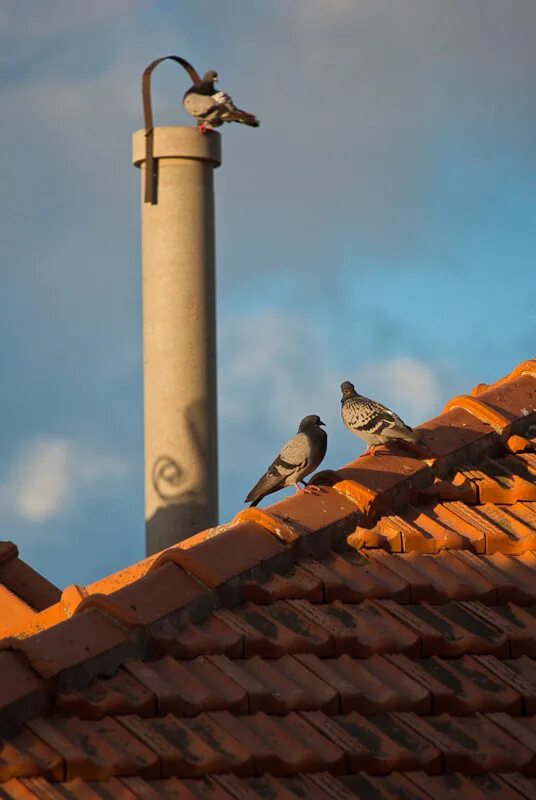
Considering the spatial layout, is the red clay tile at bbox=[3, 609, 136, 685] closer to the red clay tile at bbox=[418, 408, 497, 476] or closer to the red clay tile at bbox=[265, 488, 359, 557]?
the red clay tile at bbox=[265, 488, 359, 557]

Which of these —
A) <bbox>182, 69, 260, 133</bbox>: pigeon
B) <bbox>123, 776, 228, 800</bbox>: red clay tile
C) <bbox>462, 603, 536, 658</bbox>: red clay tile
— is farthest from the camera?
<bbox>182, 69, 260, 133</bbox>: pigeon

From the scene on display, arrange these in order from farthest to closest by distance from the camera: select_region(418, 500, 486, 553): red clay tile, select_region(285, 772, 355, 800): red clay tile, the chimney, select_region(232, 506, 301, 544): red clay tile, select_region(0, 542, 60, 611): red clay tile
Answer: the chimney → select_region(0, 542, 60, 611): red clay tile → select_region(418, 500, 486, 553): red clay tile → select_region(232, 506, 301, 544): red clay tile → select_region(285, 772, 355, 800): red clay tile

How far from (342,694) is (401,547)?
3.81ft

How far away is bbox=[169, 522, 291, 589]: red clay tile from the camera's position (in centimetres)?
558

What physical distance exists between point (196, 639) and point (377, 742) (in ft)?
2.25

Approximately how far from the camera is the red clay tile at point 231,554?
558cm

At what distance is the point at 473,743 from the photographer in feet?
17.1

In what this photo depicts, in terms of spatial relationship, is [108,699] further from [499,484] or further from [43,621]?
[499,484]

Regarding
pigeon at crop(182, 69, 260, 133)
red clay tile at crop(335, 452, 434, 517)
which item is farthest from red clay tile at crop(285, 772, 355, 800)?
pigeon at crop(182, 69, 260, 133)

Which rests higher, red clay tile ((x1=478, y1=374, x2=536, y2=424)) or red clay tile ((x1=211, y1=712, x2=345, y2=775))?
red clay tile ((x1=478, y1=374, x2=536, y2=424))

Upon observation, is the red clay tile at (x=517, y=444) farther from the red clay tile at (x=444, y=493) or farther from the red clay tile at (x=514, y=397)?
the red clay tile at (x=444, y=493)

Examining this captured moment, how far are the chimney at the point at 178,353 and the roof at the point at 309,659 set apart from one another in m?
3.36

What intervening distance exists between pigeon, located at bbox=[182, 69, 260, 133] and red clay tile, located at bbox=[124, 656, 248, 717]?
20.5ft

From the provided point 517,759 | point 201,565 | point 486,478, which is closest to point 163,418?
point 486,478
